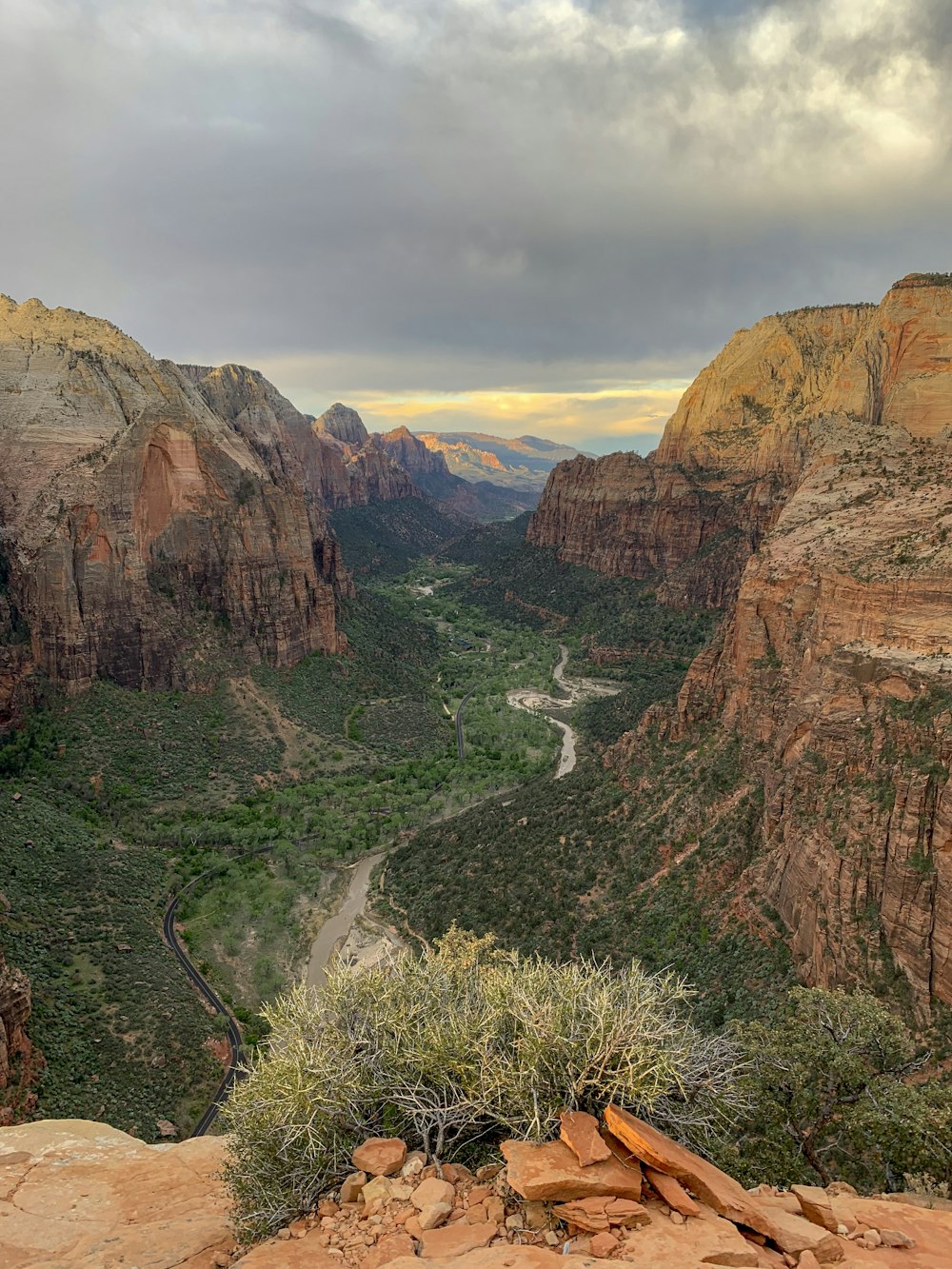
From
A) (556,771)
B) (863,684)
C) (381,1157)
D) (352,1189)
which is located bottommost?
(556,771)

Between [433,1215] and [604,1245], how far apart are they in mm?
3006

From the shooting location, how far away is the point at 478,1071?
15.0 meters

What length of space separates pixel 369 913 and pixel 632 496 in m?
111

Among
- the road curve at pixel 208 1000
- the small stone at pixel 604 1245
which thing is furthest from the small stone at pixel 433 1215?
the road curve at pixel 208 1000

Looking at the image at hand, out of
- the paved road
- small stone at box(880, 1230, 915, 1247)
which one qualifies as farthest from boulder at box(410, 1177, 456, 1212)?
the paved road

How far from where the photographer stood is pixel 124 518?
7006 cm

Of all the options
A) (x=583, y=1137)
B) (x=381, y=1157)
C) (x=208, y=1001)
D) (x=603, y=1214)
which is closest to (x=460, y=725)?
(x=208, y=1001)

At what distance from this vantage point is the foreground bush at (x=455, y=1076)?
1365 centimetres

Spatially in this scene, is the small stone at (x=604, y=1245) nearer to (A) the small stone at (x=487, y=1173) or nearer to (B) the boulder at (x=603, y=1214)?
(B) the boulder at (x=603, y=1214)

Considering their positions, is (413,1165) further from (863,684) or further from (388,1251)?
(863,684)

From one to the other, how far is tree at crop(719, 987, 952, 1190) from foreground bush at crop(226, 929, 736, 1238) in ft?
11.0

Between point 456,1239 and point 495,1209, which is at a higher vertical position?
point 456,1239

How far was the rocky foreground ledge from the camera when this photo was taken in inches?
423

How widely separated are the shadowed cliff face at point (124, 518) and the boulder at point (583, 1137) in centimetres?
6467
